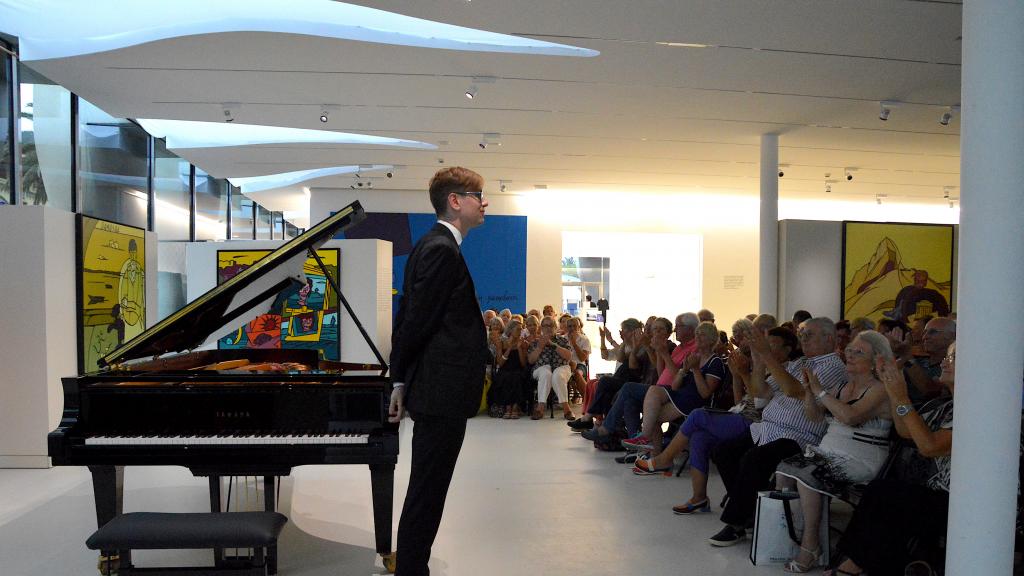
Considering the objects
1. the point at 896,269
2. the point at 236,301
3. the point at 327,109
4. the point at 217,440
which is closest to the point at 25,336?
the point at 236,301

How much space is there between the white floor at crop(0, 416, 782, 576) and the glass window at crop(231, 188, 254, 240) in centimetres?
975

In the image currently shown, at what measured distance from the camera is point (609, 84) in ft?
22.4

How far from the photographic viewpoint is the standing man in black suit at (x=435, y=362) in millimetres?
2891

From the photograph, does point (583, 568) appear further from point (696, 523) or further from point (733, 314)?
point (733, 314)

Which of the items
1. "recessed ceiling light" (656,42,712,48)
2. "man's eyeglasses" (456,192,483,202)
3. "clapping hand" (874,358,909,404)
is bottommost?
"clapping hand" (874,358,909,404)

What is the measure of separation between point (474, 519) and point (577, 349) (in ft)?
14.3

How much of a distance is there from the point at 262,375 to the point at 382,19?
3.49 meters

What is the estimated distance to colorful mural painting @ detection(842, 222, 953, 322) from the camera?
909 cm

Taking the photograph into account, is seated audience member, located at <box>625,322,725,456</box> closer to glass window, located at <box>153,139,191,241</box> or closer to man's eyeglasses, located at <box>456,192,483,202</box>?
man's eyeglasses, located at <box>456,192,483,202</box>

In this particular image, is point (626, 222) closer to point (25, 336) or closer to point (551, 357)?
point (551, 357)

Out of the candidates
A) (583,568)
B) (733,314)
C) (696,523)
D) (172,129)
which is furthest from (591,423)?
(733,314)

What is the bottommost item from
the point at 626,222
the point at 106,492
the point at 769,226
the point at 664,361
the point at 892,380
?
the point at 106,492

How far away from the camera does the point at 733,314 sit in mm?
15570

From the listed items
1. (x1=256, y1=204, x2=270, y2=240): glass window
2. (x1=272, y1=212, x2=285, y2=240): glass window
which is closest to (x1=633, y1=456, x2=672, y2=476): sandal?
(x1=256, y1=204, x2=270, y2=240): glass window
